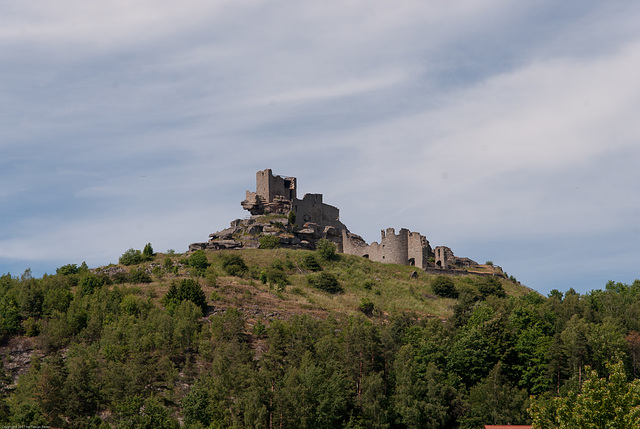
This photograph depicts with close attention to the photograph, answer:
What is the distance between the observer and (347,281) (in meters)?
92.7

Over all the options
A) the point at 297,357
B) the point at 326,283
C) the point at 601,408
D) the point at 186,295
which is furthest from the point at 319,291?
the point at 601,408

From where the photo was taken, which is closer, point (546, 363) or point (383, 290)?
point (546, 363)

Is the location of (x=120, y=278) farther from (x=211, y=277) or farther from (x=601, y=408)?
(x=601, y=408)

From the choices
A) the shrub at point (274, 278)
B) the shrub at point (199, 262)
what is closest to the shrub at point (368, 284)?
the shrub at point (274, 278)

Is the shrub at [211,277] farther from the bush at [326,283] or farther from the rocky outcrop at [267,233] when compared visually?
the rocky outcrop at [267,233]

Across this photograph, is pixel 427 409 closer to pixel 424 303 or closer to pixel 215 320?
pixel 215 320

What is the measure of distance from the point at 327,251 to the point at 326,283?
1070cm

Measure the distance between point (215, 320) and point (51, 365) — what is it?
15.6 m

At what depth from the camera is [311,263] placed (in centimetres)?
9656

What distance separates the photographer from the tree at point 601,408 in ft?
146

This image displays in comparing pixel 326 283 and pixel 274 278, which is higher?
pixel 274 278

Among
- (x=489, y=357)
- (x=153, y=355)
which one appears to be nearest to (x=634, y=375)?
(x=489, y=357)

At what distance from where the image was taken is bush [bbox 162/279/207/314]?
76.5m

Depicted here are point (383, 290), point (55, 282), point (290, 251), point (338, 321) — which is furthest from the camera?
point (290, 251)
